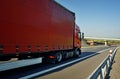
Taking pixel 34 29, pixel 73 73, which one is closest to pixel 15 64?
pixel 34 29

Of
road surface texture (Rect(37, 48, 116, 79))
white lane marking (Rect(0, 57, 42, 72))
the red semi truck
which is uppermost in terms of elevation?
the red semi truck

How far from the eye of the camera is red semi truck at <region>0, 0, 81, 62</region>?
436 inches

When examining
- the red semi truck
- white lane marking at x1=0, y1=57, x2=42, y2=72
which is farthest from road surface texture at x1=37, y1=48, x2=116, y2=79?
the red semi truck

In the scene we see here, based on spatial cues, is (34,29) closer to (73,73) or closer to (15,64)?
(15,64)

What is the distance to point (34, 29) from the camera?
14.1m

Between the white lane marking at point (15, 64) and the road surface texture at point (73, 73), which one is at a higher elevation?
the white lane marking at point (15, 64)

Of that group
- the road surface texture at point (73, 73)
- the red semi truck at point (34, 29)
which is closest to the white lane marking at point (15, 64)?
the red semi truck at point (34, 29)

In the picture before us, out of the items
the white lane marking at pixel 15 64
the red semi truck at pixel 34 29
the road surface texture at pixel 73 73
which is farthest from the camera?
the road surface texture at pixel 73 73

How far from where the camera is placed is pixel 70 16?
2289 cm

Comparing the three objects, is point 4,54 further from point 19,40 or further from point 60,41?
point 60,41

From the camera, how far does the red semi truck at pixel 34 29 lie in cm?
1107

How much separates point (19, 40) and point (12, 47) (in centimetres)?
74

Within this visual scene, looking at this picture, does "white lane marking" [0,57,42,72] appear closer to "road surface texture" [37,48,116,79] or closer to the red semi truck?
the red semi truck

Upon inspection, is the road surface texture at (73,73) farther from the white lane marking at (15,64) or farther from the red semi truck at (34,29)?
the red semi truck at (34,29)
